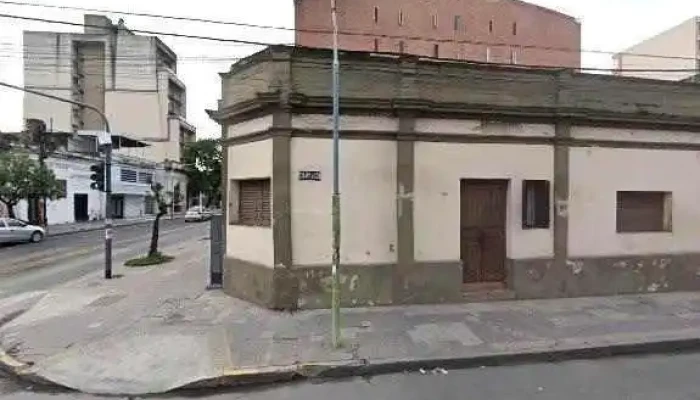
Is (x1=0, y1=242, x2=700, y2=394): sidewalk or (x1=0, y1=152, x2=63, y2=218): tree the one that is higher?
(x1=0, y1=152, x2=63, y2=218): tree

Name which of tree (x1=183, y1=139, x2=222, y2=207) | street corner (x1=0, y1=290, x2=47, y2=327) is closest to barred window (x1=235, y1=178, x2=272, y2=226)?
street corner (x1=0, y1=290, x2=47, y2=327)

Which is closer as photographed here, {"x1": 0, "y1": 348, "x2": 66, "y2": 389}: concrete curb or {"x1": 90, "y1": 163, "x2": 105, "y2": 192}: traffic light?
{"x1": 0, "y1": 348, "x2": 66, "y2": 389}: concrete curb

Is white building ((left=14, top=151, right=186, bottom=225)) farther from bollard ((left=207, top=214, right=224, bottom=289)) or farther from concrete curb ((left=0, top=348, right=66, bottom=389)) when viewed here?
concrete curb ((left=0, top=348, right=66, bottom=389))

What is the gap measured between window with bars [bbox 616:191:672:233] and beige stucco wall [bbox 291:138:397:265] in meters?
5.07

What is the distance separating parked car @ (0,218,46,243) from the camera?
24.4 metres

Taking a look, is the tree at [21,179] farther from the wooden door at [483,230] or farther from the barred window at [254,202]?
the wooden door at [483,230]

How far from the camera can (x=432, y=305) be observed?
945cm

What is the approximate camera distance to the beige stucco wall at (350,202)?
916 centimetres

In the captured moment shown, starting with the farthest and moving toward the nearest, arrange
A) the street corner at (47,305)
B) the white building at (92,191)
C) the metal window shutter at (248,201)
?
the white building at (92,191), the metal window shutter at (248,201), the street corner at (47,305)

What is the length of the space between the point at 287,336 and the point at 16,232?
2288 cm

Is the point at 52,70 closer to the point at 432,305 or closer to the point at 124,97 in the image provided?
the point at 124,97

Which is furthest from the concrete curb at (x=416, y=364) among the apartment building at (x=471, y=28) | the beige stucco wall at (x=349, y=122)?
the apartment building at (x=471, y=28)

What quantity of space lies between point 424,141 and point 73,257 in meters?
15.4

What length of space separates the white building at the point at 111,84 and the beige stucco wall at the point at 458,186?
161 ft
